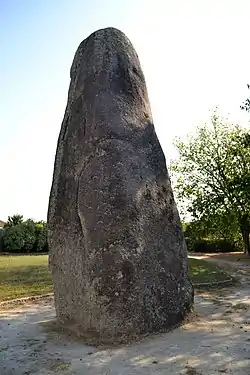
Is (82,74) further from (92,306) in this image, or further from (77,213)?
(92,306)

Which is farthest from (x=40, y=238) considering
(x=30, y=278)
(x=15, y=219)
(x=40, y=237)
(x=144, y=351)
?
(x=144, y=351)

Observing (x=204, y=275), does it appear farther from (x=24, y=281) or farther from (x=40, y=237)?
(x=40, y=237)

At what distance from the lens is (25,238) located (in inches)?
1417

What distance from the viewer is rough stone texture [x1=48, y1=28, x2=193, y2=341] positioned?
24.6 ft

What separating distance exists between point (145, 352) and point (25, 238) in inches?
1204

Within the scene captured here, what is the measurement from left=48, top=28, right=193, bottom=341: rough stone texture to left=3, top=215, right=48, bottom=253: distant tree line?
91.9 ft

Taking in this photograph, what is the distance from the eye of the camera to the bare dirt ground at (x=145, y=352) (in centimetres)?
595

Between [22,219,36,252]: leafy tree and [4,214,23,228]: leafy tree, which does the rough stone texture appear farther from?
[4,214,23,228]: leafy tree

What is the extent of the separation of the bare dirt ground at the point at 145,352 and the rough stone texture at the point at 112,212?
0.44 m

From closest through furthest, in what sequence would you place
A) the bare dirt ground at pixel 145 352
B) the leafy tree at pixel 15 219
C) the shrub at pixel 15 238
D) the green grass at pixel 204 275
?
the bare dirt ground at pixel 145 352, the green grass at pixel 204 275, the shrub at pixel 15 238, the leafy tree at pixel 15 219

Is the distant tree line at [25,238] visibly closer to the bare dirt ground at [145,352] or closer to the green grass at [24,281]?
the green grass at [24,281]

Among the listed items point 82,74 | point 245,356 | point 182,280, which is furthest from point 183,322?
point 82,74

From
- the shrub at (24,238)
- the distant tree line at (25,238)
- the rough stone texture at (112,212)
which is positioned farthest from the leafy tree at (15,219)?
the rough stone texture at (112,212)

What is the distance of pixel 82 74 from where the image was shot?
903cm
